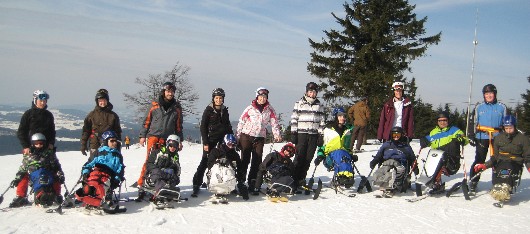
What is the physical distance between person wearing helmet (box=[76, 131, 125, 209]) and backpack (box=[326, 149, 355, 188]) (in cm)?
395

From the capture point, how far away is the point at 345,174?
7.38m

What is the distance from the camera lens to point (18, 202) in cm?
605

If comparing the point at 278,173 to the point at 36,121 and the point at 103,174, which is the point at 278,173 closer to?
the point at 103,174

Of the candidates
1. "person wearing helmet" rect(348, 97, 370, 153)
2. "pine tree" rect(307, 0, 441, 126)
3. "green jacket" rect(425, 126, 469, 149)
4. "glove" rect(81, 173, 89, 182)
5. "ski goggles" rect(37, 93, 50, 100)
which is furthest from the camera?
"pine tree" rect(307, 0, 441, 126)

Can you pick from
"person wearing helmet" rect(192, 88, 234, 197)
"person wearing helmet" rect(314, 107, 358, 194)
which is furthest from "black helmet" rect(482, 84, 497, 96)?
"person wearing helmet" rect(192, 88, 234, 197)

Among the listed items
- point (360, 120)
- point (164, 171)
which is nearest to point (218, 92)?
point (164, 171)

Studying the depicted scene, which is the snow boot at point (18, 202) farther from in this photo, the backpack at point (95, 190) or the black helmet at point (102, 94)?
the black helmet at point (102, 94)

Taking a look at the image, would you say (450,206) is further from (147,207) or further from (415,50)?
(415,50)

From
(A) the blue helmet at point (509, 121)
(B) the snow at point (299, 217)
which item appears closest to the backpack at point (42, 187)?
(B) the snow at point (299, 217)

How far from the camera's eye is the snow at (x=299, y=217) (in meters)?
5.27

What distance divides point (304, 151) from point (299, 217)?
1988 mm

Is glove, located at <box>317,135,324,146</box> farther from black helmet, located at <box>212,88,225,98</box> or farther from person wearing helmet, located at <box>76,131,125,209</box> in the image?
person wearing helmet, located at <box>76,131,125,209</box>

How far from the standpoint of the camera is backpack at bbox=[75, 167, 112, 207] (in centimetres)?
566

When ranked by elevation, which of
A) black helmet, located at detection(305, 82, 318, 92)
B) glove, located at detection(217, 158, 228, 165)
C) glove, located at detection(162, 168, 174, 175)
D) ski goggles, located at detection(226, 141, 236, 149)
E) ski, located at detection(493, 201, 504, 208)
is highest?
black helmet, located at detection(305, 82, 318, 92)
